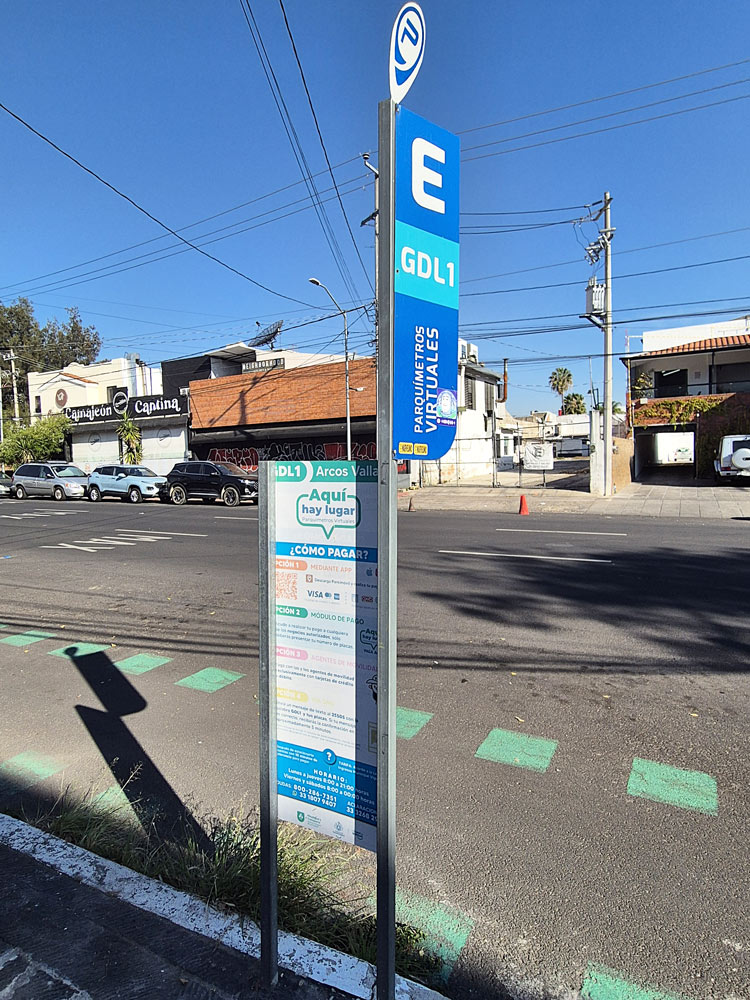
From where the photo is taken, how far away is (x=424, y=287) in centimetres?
194

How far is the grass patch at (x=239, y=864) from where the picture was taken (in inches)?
90.6

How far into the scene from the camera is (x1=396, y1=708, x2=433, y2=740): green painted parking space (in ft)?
13.4

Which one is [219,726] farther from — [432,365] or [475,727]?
[432,365]

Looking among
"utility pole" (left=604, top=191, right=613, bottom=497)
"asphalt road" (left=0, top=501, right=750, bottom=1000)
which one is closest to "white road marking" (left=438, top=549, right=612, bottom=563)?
"asphalt road" (left=0, top=501, right=750, bottom=1000)

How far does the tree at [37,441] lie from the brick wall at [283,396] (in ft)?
36.2

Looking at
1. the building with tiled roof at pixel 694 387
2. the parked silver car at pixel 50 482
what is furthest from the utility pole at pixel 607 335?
the parked silver car at pixel 50 482

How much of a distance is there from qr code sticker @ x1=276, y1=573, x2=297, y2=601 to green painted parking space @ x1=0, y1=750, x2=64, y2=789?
8.26 feet

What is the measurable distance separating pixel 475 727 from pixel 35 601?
6.69 m

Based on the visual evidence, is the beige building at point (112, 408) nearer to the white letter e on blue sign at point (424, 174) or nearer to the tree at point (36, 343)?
the tree at point (36, 343)

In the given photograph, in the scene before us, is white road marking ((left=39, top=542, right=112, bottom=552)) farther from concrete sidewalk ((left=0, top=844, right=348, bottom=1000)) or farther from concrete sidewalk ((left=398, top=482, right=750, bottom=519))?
concrete sidewalk ((left=398, top=482, right=750, bottom=519))

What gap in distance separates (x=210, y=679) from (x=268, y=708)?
3.31 meters

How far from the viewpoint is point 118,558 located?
11.4 m

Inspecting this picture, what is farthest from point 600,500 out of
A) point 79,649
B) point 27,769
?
point 27,769

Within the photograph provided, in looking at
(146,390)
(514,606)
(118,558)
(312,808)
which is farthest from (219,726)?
(146,390)
